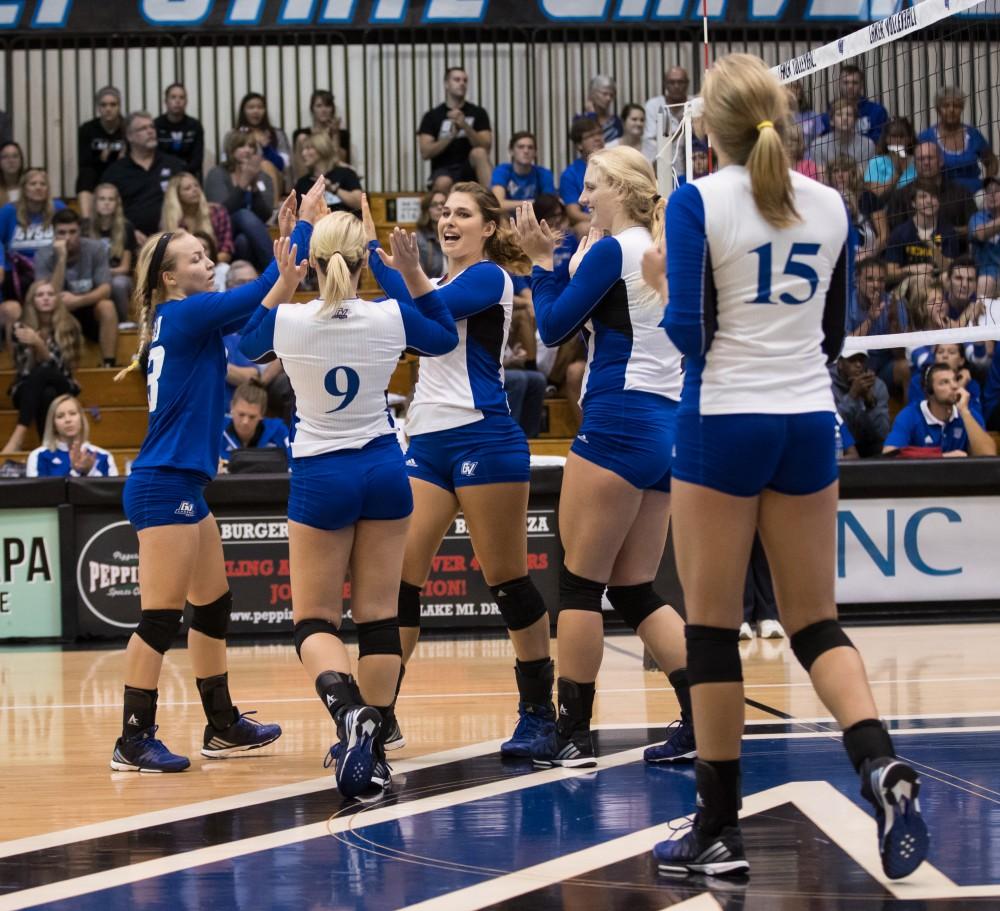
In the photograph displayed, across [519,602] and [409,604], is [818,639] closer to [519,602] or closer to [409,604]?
[519,602]

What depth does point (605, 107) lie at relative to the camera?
43.4ft

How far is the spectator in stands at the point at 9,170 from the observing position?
12469 millimetres

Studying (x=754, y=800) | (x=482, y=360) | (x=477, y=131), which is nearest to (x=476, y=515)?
(x=482, y=360)

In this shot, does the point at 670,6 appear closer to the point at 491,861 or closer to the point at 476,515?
the point at 476,515

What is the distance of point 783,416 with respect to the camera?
3.25 m

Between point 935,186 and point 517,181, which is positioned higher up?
point 517,181

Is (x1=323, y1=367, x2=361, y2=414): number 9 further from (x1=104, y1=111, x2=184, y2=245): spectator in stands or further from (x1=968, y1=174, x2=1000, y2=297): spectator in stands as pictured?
(x1=104, y1=111, x2=184, y2=245): spectator in stands

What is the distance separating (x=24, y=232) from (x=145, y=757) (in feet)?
25.9

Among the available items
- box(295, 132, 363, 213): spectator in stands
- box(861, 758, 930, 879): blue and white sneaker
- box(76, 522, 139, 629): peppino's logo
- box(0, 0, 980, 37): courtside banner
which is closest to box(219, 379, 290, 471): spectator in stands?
box(76, 522, 139, 629): peppino's logo

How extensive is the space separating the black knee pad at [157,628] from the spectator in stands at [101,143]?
333 inches

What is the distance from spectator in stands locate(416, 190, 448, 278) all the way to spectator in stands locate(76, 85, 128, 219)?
2.86 metres

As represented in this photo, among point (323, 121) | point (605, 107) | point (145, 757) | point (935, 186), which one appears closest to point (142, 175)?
point (323, 121)

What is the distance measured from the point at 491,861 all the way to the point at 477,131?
1024cm

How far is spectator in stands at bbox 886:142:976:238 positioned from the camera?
8469mm
